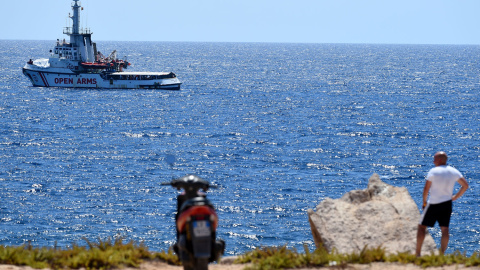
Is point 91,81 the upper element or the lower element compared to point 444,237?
lower

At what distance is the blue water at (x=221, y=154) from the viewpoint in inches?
1436

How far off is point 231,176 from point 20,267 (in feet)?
128

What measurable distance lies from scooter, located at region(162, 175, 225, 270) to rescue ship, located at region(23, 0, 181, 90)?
99.6m

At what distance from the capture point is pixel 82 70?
110 metres

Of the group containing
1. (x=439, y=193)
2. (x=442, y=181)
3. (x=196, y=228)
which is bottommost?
(x=196, y=228)

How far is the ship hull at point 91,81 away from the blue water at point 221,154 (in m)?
1.46

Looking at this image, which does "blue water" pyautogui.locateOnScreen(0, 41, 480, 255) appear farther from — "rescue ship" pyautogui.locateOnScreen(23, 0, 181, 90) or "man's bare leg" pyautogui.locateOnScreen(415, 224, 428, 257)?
"man's bare leg" pyautogui.locateOnScreen(415, 224, 428, 257)

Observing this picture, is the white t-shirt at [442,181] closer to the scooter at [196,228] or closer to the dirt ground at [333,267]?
the dirt ground at [333,267]

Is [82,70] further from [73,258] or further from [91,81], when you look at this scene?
[73,258]

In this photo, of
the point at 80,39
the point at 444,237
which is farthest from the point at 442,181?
the point at 80,39

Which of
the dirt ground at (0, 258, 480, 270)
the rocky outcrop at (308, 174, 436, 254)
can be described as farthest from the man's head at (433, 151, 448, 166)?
the dirt ground at (0, 258, 480, 270)

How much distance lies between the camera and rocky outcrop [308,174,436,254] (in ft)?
39.4

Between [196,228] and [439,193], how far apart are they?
14.8 feet

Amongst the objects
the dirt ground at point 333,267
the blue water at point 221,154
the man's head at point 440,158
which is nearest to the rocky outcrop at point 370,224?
the dirt ground at point 333,267
